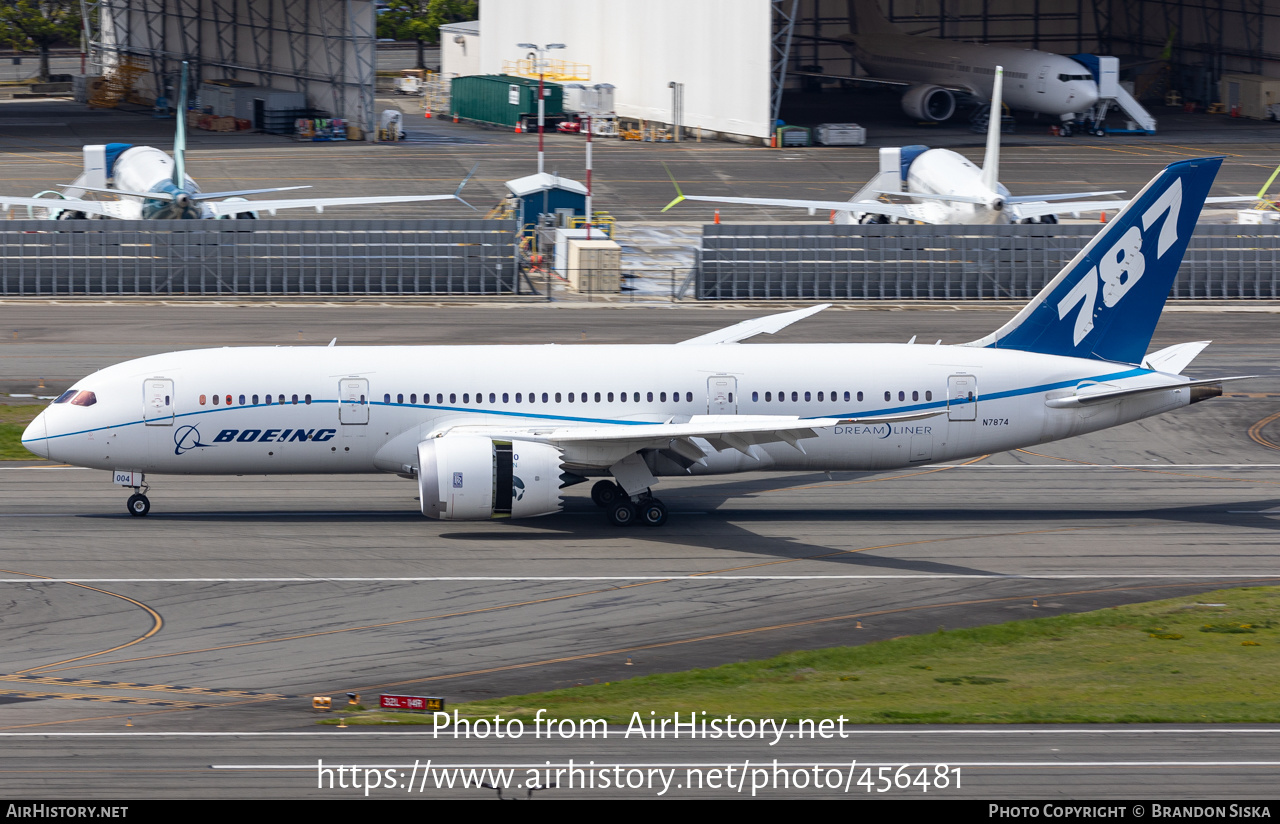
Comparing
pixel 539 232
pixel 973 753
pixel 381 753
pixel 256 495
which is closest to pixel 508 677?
pixel 381 753

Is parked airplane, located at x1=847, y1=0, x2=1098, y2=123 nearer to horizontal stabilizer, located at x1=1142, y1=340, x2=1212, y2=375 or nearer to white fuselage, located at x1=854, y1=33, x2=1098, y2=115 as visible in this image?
white fuselage, located at x1=854, y1=33, x2=1098, y2=115

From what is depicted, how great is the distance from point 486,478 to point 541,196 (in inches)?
1872

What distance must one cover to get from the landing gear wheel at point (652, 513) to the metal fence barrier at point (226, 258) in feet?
117

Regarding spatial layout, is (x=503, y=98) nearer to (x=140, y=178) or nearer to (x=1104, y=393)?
(x=140, y=178)

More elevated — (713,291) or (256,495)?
(713,291)

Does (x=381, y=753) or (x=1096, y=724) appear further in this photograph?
(x=1096, y=724)

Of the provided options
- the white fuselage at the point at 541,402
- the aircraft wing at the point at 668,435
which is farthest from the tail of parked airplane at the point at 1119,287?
the aircraft wing at the point at 668,435

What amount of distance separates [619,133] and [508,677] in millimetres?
104792

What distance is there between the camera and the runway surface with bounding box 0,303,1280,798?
22000 millimetres

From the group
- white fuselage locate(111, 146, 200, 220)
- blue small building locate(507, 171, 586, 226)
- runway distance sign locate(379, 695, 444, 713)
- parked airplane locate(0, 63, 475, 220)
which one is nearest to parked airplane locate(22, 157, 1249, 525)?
runway distance sign locate(379, 695, 444, 713)

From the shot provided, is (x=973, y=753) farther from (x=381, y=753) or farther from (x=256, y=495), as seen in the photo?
(x=256, y=495)

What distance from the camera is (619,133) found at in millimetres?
126875

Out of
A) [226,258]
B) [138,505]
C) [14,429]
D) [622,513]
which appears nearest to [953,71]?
[226,258]

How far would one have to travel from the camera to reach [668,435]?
34344 mm
